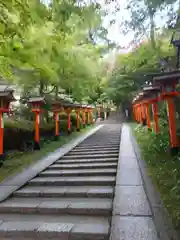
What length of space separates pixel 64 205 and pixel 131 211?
1463 millimetres

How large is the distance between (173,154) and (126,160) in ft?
4.92

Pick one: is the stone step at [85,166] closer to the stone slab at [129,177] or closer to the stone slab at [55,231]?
the stone slab at [129,177]

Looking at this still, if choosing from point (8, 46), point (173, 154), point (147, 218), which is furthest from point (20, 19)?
point (173, 154)

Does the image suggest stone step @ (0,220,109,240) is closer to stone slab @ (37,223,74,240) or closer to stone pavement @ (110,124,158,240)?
stone slab @ (37,223,74,240)

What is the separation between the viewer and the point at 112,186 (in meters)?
5.61

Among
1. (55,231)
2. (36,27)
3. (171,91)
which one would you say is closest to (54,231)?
(55,231)

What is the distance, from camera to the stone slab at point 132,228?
3275 mm

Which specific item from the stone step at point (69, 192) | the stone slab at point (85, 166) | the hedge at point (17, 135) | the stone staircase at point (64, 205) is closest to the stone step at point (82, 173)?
the stone staircase at point (64, 205)

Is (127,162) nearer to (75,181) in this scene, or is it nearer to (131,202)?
(75,181)

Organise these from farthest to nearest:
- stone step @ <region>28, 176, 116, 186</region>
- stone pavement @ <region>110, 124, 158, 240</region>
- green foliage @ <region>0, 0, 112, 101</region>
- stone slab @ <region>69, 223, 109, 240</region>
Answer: stone step @ <region>28, 176, 116, 186</region>, green foliage @ <region>0, 0, 112, 101</region>, stone slab @ <region>69, 223, 109, 240</region>, stone pavement @ <region>110, 124, 158, 240</region>

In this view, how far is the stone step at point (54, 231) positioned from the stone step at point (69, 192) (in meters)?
1.11

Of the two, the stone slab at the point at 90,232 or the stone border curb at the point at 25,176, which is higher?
the stone border curb at the point at 25,176

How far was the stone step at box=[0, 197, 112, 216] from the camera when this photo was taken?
4.43m

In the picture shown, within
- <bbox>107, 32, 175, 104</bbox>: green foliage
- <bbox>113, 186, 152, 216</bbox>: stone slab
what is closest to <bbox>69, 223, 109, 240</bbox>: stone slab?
<bbox>113, 186, 152, 216</bbox>: stone slab
